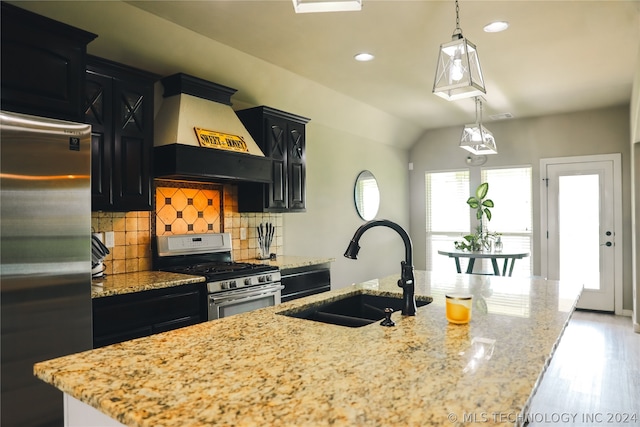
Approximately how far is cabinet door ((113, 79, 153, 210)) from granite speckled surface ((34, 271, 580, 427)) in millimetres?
1708

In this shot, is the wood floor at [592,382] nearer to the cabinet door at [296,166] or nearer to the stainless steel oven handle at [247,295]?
the stainless steel oven handle at [247,295]

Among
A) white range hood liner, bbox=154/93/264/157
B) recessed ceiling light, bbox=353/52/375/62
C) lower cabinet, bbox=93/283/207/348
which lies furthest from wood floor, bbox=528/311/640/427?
recessed ceiling light, bbox=353/52/375/62

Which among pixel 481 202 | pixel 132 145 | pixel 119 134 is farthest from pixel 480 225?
pixel 119 134

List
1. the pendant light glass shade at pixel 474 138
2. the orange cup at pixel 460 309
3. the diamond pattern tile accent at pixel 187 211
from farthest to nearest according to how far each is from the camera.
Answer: the pendant light glass shade at pixel 474 138 < the diamond pattern tile accent at pixel 187 211 < the orange cup at pixel 460 309

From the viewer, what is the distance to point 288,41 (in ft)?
11.6

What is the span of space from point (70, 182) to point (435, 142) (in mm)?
5923

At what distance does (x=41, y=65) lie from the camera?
7.79 feet

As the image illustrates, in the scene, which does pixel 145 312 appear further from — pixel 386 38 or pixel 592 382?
pixel 592 382

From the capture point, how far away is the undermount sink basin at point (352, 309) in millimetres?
1956

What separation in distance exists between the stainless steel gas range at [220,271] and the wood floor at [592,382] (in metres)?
2.03

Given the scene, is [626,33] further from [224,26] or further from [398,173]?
[398,173]

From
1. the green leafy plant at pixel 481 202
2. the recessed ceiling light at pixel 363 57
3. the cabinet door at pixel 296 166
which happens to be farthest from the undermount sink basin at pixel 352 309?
the green leafy plant at pixel 481 202

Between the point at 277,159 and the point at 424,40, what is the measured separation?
168cm

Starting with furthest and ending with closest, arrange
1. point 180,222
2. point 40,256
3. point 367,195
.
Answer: point 367,195
point 180,222
point 40,256
